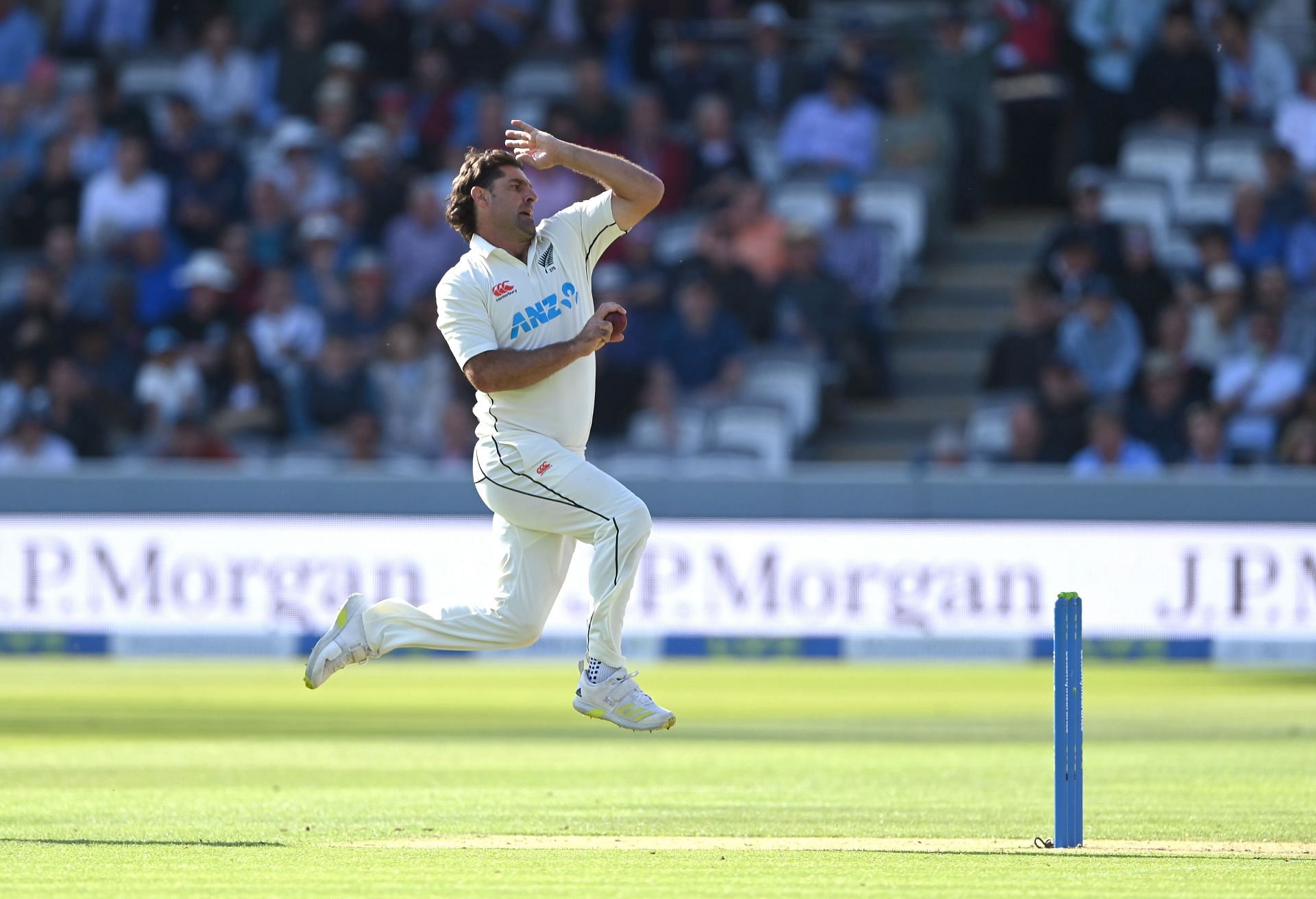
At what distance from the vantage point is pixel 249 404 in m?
17.4

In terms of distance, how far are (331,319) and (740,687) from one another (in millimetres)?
5282

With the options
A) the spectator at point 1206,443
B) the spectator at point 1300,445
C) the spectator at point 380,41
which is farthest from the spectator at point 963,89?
the spectator at point 380,41

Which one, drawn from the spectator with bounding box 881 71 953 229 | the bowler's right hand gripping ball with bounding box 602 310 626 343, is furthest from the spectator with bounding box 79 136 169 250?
the bowler's right hand gripping ball with bounding box 602 310 626 343

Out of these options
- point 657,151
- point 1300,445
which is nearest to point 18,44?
point 657,151

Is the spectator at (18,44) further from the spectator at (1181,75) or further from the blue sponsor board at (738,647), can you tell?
the spectator at (1181,75)

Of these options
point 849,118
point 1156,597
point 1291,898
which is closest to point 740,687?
point 1156,597

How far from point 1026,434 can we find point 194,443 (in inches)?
255

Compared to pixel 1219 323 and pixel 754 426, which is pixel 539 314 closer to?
pixel 754 426

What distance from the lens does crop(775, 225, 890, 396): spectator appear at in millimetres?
17422

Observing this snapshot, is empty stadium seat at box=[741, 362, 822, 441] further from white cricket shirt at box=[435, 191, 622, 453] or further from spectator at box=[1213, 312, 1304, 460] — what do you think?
white cricket shirt at box=[435, 191, 622, 453]

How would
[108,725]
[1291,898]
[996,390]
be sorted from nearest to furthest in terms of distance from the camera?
[1291,898]
[108,725]
[996,390]

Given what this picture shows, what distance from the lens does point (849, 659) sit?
15.6 meters

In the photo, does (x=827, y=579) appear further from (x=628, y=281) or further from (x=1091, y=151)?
(x=1091, y=151)

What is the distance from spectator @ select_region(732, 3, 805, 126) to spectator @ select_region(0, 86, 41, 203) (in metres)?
6.49
